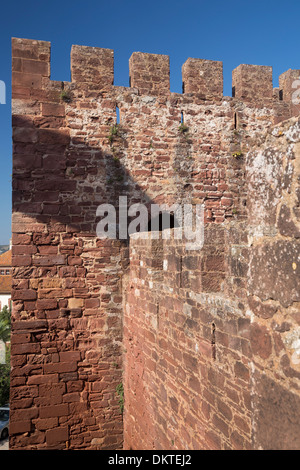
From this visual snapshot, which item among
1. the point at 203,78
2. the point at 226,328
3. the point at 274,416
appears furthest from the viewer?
the point at 203,78

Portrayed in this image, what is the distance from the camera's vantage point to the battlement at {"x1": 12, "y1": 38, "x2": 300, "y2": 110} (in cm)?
623

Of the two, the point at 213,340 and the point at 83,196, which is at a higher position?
the point at 83,196

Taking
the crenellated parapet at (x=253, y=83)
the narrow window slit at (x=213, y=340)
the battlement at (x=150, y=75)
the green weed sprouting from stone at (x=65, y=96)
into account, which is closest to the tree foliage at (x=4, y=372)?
the green weed sprouting from stone at (x=65, y=96)

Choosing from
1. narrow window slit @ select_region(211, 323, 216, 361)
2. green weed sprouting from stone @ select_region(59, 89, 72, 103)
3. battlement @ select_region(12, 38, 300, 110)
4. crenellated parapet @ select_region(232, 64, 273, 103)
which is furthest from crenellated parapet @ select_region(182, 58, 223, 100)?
narrow window slit @ select_region(211, 323, 216, 361)

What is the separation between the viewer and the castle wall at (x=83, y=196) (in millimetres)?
5953

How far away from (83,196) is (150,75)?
2478mm

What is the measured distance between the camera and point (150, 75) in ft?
22.2

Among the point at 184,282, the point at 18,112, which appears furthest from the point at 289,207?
the point at 18,112

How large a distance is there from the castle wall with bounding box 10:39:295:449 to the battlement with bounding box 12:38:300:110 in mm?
19

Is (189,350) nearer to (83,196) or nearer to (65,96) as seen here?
(83,196)

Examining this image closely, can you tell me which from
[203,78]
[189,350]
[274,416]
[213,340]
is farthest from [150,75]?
[274,416]

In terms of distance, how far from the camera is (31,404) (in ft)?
19.2

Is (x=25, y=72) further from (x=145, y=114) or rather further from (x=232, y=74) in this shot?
(x=232, y=74)

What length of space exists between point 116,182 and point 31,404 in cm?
372
